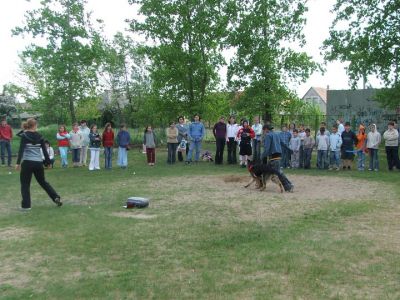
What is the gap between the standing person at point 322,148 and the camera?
1620 centimetres

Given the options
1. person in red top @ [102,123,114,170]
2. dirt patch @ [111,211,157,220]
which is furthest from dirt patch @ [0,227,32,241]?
person in red top @ [102,123,114,170]

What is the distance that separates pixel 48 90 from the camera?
2478cm

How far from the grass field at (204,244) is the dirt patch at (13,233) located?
0.7 inches

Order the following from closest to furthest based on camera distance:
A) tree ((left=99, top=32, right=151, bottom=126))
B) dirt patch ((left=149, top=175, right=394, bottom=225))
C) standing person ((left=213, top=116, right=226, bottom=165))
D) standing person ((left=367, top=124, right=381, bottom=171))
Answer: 1. dirt patch ((left=149, top=175, right=394, bottom=225))
2. standing person ((left=367, top=124, right=381, bottom=171))
3. standing person ((left=213, top=116, right=226, bottom=165))
4. tree ((left=99, top=32, right=151, bottom=126))

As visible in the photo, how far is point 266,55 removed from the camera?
22.1 meters

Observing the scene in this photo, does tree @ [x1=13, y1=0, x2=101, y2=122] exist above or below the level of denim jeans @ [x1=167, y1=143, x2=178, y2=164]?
above

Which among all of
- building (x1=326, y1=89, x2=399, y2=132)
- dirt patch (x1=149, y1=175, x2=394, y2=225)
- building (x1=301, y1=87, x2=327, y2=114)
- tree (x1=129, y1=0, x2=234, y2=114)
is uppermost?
building (x1=301, y1=87, x2=327, y2=114)

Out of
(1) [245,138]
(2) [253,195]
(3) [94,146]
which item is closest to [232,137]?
(1) [245,138]

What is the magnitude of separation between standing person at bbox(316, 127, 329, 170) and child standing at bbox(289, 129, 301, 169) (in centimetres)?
74

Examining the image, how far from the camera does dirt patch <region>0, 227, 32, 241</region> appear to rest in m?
7.25

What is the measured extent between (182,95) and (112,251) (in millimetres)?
17307

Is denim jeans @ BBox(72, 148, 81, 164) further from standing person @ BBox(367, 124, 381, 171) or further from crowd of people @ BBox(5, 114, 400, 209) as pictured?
standing person @ BBox(367, 124, 381, 171)

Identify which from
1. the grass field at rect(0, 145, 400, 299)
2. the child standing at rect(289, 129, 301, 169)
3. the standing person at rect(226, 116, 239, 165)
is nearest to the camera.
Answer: the grass field at rect(0, 145, 400, 299)

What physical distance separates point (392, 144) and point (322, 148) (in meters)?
2.33
